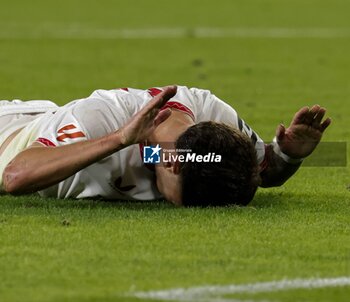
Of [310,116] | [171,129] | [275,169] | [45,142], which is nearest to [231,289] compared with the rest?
[171,129]

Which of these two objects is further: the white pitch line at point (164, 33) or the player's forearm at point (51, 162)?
the white pitch line at point (164, 33)

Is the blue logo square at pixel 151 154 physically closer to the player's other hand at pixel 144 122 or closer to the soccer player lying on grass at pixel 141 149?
the soccer player lying on grass at pixel 141 149

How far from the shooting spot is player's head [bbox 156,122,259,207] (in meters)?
7.47

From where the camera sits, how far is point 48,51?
20656 millimetres

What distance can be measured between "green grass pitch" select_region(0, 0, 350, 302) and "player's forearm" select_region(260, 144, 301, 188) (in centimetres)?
13

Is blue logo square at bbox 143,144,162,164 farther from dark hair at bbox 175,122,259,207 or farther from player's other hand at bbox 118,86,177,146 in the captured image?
player's other hand at bbox 118,86,177,146

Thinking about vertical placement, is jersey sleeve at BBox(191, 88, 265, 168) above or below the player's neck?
below

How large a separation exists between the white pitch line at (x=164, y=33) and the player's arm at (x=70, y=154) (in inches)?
612

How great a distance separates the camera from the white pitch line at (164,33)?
76.6 ft

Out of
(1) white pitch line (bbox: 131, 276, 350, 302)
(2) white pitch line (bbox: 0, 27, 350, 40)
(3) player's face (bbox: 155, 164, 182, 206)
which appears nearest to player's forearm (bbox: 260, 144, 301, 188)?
(3) player's face (bbox: 155, 164, 182, 206)

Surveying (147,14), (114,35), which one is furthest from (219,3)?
(114,35)

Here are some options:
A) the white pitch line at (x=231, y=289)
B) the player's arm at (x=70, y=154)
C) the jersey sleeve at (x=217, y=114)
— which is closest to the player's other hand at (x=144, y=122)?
the player's arm at (x=70, y=154)

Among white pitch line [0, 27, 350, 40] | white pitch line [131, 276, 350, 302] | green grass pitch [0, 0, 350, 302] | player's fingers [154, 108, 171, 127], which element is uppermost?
player's fingers [154, 108, 171, 127]

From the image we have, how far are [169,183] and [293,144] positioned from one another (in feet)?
3.00
